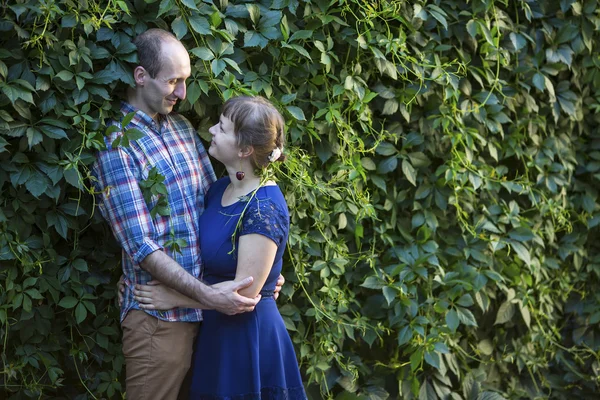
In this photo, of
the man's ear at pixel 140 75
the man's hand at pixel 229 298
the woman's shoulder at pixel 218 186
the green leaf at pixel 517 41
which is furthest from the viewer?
the green leaf at pixel 517 41

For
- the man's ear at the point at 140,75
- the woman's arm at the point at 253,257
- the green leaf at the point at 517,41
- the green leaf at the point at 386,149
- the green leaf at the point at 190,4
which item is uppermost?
the green leaf at the point at 190,4

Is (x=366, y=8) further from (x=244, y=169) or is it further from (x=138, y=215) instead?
(x=138, y=215)

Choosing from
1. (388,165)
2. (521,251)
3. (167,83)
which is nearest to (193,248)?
(167,83)

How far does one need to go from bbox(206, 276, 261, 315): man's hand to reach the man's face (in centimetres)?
59

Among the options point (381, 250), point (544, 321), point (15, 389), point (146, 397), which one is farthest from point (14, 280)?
point (544, 321)

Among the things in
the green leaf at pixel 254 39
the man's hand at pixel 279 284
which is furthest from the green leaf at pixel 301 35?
the man's hand at pixel 279 284

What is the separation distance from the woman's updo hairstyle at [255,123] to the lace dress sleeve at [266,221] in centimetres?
14

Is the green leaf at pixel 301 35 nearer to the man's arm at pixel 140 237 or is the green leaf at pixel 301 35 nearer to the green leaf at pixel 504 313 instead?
the man's arm at pixel 140 237

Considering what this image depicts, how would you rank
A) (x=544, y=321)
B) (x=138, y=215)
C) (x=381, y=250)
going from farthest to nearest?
(x=544, y=321) < (x=381, y=250) < (x=138, y=215)

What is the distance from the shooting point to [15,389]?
2.50 metres

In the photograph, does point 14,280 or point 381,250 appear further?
point 381,250

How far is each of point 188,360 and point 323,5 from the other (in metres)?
1.30

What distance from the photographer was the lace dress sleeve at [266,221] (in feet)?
7.64

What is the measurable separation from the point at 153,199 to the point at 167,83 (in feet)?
1.18
